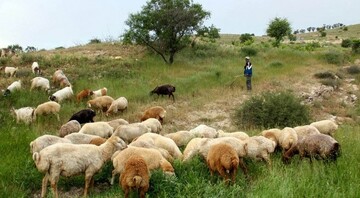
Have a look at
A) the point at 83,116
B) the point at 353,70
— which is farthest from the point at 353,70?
the point at 83,116

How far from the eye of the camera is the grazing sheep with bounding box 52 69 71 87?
17861 mm

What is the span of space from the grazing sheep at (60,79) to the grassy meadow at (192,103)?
0.54m

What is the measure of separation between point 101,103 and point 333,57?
20643mm

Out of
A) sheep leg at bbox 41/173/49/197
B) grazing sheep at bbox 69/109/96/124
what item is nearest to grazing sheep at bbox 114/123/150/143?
sheep leg at bbox 41/173/49/197

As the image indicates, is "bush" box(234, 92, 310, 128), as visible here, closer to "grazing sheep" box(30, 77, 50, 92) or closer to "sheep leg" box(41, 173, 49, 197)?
"grazing sheep" box(30, 77, 50, 92)

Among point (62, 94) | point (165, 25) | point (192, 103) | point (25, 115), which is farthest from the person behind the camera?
point (165, 25)

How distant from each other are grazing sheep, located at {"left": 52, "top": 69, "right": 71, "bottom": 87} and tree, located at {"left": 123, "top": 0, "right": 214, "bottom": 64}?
5.37 meters

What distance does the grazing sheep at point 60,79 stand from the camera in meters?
17.9

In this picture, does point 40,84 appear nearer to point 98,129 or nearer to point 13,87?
point 13,87

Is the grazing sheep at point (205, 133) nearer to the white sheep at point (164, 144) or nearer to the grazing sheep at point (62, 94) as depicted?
the white sheep at point (164, 144)

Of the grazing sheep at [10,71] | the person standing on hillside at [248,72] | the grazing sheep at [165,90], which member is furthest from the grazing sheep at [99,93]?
the person standing on hillside at [248,72]

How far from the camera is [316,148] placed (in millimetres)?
6895

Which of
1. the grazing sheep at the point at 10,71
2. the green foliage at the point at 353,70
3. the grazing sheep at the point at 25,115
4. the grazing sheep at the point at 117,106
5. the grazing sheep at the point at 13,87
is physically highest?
the grazing sheep at the point at 10,71

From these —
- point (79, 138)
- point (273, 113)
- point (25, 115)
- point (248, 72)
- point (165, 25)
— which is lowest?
point (273, 113)
